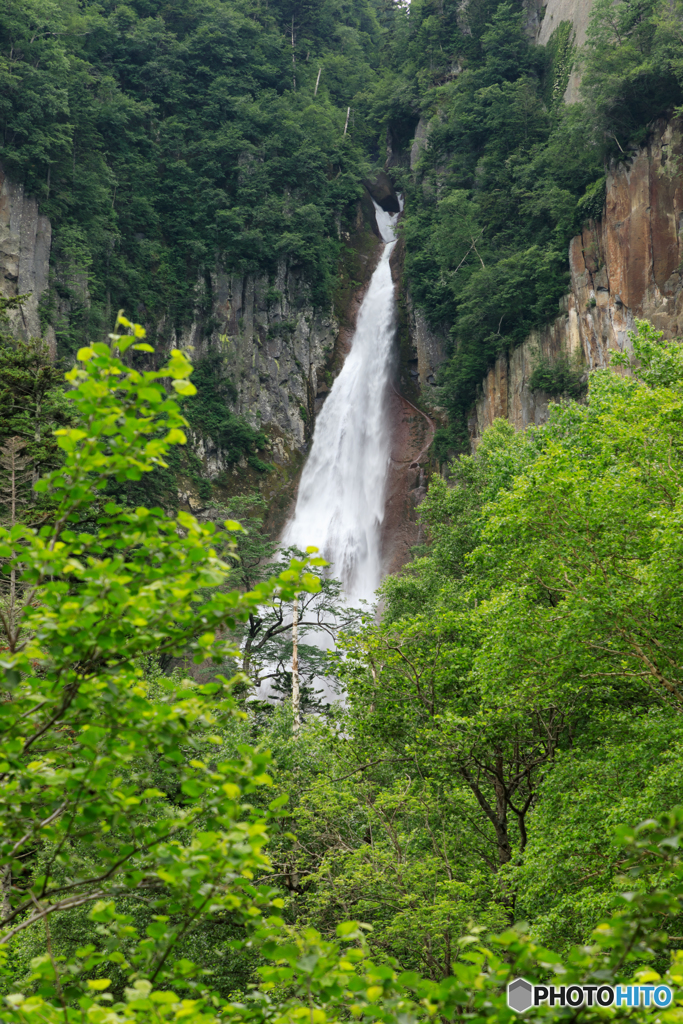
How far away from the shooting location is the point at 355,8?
62.5m

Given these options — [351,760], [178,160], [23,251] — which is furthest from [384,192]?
[351,760]

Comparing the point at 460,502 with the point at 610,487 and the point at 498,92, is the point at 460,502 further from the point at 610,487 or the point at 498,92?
the point at 498,92

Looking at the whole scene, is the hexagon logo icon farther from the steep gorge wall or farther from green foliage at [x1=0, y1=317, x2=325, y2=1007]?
the steep gorge wall

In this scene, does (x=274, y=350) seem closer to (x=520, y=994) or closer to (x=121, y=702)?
(x=520, y=994)

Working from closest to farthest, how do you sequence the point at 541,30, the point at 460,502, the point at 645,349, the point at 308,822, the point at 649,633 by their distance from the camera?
the point at 649,633, the point at 308,822, the point at 645,349, the point at 460,502, the point at 541,30

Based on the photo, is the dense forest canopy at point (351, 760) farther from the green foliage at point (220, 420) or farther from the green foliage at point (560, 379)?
the green foliage at point (220, 420)

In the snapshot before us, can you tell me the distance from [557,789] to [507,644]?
6.02 ft

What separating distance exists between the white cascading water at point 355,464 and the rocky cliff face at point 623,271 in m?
9.98

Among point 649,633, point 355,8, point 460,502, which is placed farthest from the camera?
point 355,8

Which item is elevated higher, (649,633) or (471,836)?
(649,633)

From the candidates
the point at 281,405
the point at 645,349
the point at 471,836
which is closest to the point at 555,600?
the point at 471,836
